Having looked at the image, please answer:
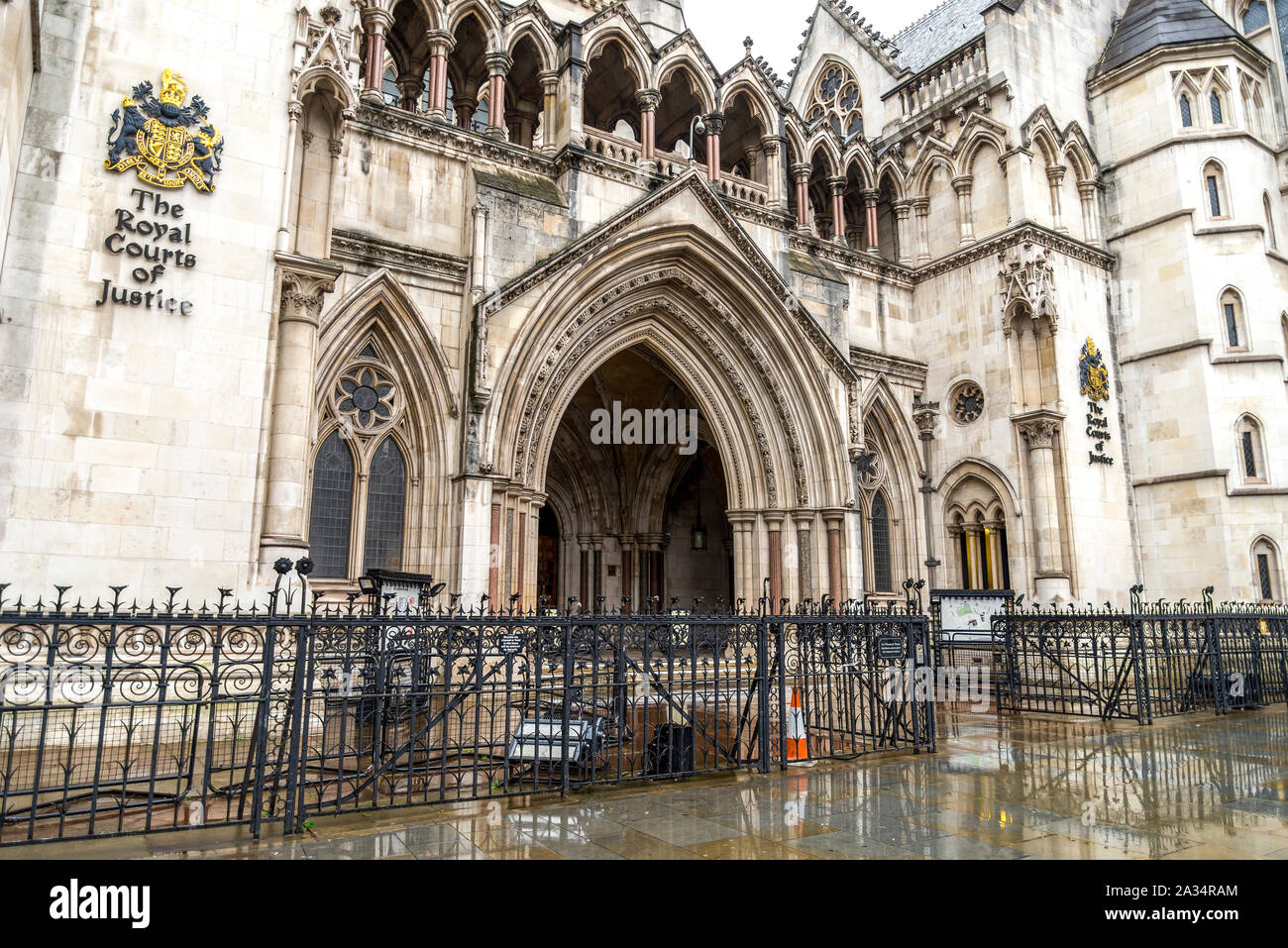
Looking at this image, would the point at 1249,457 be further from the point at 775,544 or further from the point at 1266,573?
the point at 775,544

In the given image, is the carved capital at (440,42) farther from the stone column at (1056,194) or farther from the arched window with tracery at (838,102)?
the stone column at (1056,194)

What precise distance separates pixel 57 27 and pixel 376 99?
18.5 feet

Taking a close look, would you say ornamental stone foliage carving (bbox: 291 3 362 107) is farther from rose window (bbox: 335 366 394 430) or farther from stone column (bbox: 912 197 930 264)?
stone column (bbox: 912 197 930 264)

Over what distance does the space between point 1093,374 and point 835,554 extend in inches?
351

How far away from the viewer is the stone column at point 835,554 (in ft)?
61.4

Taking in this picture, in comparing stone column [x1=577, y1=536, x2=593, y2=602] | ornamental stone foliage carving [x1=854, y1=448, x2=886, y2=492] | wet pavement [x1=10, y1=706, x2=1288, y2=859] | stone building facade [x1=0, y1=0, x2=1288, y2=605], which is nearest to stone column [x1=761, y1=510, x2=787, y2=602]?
stone building facade [x1=0, y1=0, x2=1288, y2=605]

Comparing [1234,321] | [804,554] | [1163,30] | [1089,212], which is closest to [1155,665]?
[804,554]

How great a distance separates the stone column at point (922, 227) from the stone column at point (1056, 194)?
10.3ft

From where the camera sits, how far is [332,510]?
48.9 feet

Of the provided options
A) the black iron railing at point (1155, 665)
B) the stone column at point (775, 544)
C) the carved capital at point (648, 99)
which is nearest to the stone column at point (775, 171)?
the carved capital at point (648, 99)

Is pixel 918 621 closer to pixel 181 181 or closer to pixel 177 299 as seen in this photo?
pixel 177 299

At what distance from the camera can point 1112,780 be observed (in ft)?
25.8
